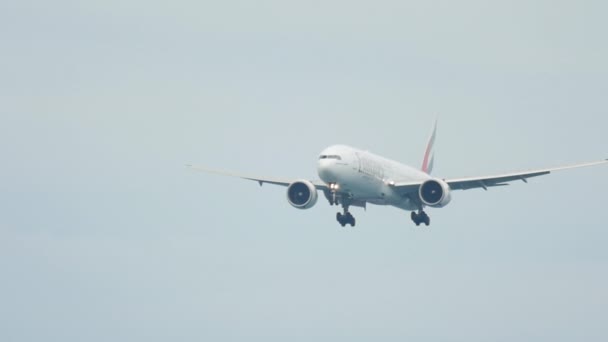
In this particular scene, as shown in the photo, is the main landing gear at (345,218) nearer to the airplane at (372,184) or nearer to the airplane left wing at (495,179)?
the airplane at (372,184)

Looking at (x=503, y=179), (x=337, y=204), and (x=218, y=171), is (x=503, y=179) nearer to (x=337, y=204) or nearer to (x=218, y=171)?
(x=337, y=204)

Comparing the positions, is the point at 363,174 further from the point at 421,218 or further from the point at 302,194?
the point at 421,218

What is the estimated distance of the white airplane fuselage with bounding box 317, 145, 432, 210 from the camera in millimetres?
93438

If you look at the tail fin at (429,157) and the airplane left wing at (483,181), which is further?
the tail fin at (429,157)

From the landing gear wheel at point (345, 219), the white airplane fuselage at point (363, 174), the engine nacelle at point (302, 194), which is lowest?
the landing gear wheel at point (345, 219)

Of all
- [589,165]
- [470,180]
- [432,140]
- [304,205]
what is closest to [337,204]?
[304,205]

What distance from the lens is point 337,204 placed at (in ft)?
322

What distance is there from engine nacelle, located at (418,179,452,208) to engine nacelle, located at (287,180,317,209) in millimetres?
7157

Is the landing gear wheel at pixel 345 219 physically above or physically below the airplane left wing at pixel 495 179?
below

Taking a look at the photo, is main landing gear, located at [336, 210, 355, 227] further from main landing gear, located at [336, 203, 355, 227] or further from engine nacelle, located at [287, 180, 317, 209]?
engine nacelle, located at [287, 180, 317, 209]

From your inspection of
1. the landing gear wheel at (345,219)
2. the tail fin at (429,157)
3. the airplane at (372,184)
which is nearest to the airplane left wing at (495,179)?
the airplane at (372,184)

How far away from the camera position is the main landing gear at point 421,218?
10212 centimetres

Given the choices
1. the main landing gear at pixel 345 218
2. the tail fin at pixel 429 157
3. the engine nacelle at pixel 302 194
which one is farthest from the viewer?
the tail fin at pixel 429 157

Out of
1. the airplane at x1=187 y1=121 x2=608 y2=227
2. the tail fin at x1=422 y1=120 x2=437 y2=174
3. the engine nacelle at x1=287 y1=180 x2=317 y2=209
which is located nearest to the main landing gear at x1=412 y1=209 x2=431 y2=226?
the airplane at x1=187 y1=121 x2=608 y2=227
